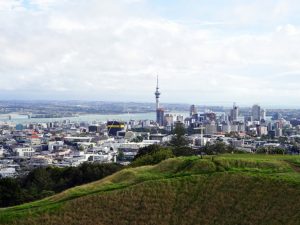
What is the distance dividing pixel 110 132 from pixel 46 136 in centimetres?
1536

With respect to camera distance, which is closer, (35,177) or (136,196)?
(136,196)

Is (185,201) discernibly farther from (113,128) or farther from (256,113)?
(256,113)

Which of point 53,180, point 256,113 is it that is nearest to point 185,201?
point 53,180

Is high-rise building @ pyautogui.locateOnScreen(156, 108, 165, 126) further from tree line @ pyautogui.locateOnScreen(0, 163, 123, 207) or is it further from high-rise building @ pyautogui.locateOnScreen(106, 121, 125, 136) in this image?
tree line @ pyautogui.locateOnScreen(0, 163, 123, 207)

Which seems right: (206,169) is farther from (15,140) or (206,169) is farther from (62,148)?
(15,140)

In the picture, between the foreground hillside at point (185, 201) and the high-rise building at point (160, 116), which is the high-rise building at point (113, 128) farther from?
the foreground hillside at point (185, 201)

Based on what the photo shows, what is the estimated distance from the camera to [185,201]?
17234 mm

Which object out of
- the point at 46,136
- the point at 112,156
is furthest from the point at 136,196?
the point at 46,136

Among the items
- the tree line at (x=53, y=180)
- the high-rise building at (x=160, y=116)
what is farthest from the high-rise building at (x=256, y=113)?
the tree line at (x=53, y=180)

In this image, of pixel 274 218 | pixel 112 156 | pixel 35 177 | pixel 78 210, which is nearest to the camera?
pixel 274 218

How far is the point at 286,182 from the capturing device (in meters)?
17.5

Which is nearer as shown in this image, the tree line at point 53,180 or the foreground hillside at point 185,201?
the foreground hillside at point 185,201

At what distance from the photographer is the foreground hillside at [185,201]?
53.6ft

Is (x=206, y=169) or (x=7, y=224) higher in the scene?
(x=206, y=169)
